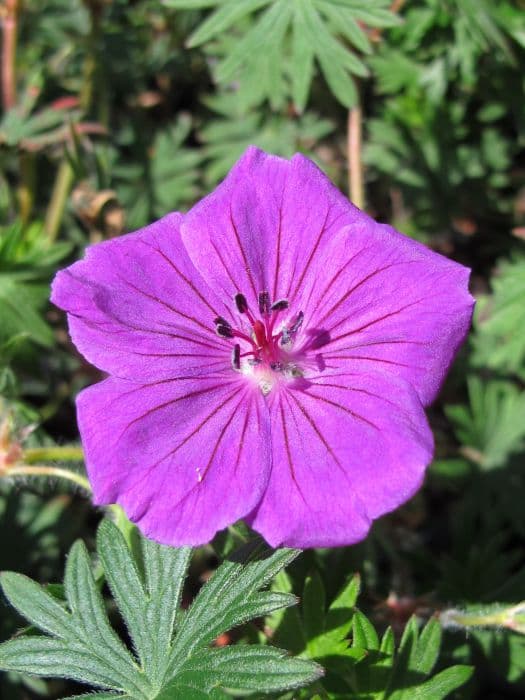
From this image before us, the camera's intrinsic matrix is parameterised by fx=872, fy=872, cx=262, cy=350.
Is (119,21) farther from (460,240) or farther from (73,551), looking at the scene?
(73,551)

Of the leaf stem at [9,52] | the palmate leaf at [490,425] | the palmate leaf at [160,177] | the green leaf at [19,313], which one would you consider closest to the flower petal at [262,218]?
the green leaf at [19,313]

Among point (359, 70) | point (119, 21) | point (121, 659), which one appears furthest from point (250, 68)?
point (121, 659)

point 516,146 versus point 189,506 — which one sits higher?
point 516,146

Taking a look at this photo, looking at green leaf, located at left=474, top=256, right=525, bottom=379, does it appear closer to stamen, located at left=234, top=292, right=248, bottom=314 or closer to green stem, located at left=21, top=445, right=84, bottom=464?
stamen, located at left=234, top=292, right=248, bottom=314

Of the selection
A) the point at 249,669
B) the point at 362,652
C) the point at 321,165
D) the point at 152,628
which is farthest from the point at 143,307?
the point at 321,165

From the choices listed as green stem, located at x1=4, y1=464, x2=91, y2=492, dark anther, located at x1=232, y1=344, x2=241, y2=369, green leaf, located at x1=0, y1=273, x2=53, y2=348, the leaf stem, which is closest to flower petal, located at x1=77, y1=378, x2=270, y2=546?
dark anther, located at x1=232, y1=344, x2=241, y2=369

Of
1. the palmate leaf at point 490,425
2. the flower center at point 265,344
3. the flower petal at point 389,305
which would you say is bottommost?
the palmate leaf at point 490,425

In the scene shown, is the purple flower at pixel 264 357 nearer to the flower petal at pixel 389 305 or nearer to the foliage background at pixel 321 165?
the flower petal at pixel 389 305
